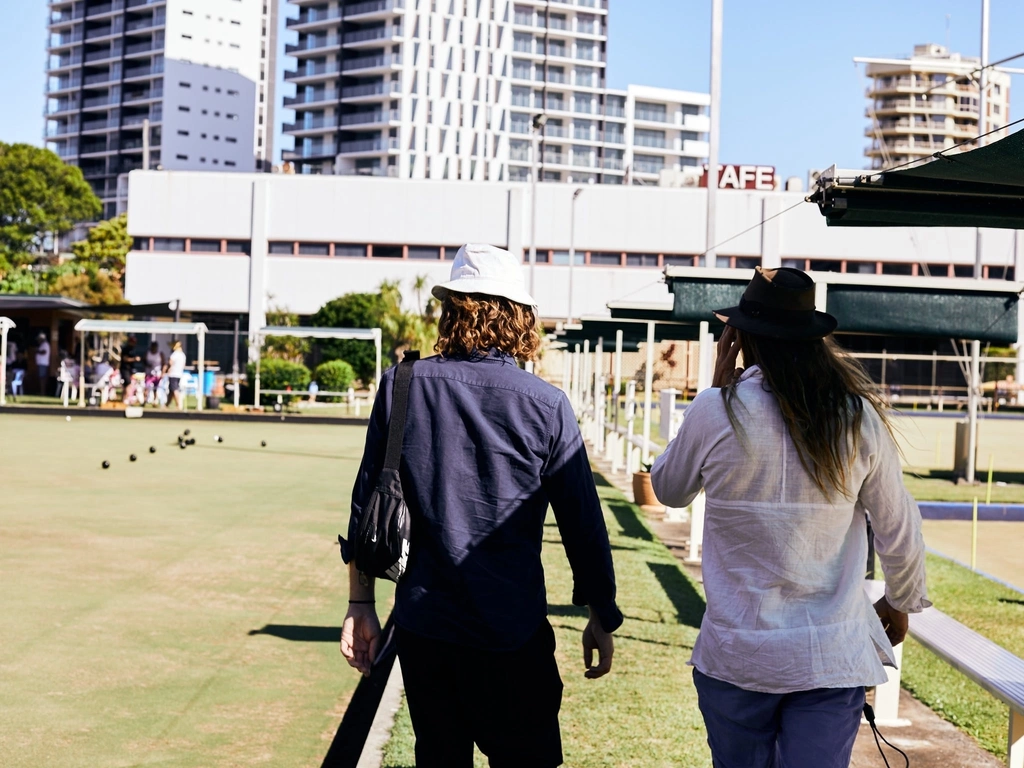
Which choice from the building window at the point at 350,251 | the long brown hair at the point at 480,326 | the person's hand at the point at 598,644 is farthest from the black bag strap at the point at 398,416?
the building window at the point at 350,251

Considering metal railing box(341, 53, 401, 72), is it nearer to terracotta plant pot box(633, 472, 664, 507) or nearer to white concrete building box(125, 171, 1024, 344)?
white concrete building box(125, 171, 1024, 344)

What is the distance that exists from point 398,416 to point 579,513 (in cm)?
52

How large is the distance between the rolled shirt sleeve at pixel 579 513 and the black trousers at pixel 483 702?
0.58 ft

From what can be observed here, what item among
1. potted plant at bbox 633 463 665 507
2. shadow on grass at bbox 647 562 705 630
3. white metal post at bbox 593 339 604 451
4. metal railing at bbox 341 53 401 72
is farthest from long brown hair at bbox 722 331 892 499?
metal railing at bbox 341 53 401 72

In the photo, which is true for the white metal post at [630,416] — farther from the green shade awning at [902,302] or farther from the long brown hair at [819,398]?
the long brown hair at [819,398]

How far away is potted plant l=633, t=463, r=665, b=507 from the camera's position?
13383mm

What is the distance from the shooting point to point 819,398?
286 centimetres

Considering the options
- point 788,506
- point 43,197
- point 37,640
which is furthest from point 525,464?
point 43,197

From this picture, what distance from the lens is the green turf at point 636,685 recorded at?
521cm

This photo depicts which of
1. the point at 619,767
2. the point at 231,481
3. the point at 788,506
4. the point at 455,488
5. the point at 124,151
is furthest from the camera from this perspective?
the point at 124,151

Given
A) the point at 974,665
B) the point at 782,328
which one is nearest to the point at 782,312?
the point at 782,328

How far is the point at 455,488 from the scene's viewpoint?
3059mm

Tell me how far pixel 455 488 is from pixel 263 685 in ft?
12.0

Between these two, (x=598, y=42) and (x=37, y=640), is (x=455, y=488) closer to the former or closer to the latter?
(x=37, y=640)
